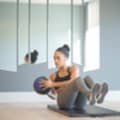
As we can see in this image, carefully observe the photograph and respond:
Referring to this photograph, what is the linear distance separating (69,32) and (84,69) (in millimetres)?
702

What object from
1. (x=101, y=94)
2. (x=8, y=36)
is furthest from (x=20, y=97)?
(x=101, y=94)

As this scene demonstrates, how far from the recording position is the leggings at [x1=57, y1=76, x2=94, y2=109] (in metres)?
3.23

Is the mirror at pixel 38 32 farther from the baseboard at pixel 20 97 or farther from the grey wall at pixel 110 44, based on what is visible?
A: the grey wall at pixel 110 44

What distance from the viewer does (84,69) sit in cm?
566

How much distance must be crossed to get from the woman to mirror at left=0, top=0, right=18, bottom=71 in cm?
185

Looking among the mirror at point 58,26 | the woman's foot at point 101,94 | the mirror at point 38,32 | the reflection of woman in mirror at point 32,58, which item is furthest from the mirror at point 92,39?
A: the woman's foot at point 101,94

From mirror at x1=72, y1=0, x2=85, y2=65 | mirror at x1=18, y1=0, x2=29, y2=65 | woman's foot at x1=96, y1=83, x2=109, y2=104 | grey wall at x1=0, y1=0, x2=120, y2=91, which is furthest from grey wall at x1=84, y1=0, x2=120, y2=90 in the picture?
woman's foot at x1=96, y1=83, x2=109, y2=104

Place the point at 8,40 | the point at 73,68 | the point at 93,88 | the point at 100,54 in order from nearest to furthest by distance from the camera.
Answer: the point at 93,88
the point at 73,68
the point at 8,40
the point at 100,54

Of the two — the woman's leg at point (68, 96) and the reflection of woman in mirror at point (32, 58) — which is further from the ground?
the reflection of woman in mirror at point (32, 58)

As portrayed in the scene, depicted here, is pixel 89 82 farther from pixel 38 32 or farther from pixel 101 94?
pixel 38 32

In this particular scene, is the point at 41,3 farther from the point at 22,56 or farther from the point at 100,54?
the point at 100,54

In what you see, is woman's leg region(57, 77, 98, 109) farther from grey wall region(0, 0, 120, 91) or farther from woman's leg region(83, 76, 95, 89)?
grey wall region(0, 0, 120, 91)

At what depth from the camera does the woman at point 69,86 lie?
325 centimetres

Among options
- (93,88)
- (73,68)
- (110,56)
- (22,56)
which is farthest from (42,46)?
(93,88)
